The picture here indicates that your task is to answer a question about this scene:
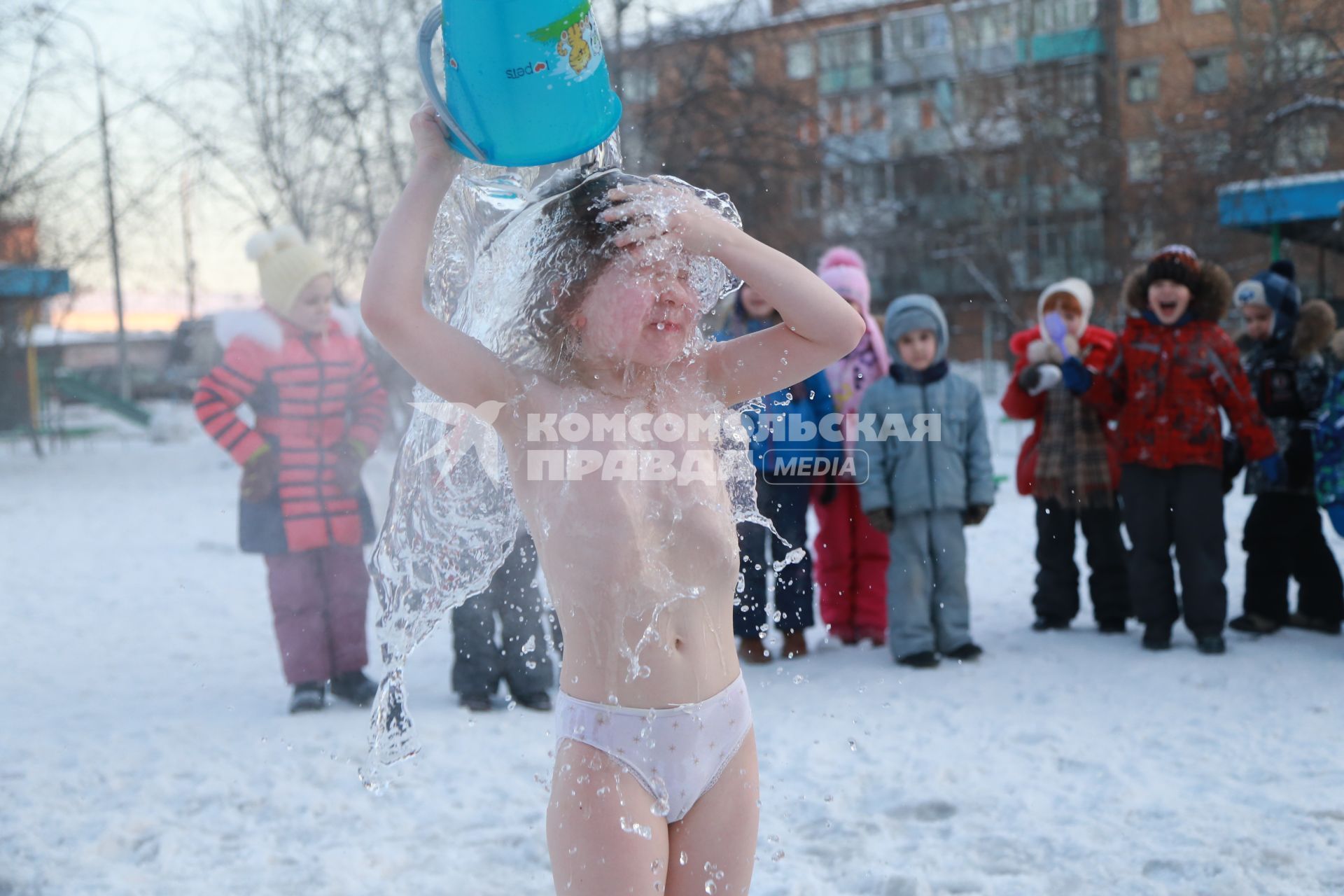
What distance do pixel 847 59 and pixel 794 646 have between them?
48.2 ft

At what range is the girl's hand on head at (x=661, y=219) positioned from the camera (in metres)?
1.70

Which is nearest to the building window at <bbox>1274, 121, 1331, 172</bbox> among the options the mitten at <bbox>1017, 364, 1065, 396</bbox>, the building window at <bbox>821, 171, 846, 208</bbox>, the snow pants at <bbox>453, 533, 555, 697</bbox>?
the building window at <bbox>821, 171, 846, 208</bbox>

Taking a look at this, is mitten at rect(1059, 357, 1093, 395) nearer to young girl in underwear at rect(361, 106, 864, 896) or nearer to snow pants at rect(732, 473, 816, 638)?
snow pants at rect(732, 473, 816, 638)

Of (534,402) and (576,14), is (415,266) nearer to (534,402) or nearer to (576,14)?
(534,402)

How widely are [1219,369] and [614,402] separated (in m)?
3.99

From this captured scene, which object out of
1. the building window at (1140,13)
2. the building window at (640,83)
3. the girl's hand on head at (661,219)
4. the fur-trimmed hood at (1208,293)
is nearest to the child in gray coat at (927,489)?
the fur-trimmed hood at (1208,293)

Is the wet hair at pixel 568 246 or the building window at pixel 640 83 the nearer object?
the wet hair at pixel 568 246

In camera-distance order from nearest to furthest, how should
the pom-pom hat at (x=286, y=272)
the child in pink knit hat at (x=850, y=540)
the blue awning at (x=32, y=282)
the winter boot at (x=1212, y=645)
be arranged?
the pom-pom hat at (x=286, y=272), the winter boot at (x=1212, y=645), the child in pink knit hat at (x=850, y=540), the blue awning at (x=32, y=282)

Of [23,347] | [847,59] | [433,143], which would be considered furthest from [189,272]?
[433,143]

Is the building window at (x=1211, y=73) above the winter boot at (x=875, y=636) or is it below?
above

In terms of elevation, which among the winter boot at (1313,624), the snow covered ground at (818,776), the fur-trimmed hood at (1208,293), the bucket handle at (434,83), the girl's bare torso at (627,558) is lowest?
the snow covered ground at (818,776)

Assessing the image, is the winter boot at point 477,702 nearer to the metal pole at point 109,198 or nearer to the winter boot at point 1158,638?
the winter boot at point 1158,638

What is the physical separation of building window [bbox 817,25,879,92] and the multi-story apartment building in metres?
0.07

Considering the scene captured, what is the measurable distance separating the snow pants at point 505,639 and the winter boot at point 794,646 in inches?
44.9
